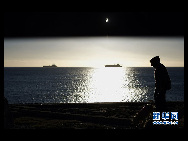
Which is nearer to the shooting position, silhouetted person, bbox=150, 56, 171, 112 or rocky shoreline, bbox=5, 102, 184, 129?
silhouetted person, bbox=150, 56, 171, 112

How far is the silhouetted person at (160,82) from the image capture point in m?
6.12

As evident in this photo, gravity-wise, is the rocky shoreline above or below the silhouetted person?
below

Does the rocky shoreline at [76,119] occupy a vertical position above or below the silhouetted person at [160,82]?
below

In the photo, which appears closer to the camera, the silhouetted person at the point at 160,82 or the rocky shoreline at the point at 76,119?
the silhouetted person at the point at 160,82

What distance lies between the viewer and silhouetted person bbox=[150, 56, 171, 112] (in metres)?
6.12

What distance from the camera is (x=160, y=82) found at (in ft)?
20.2

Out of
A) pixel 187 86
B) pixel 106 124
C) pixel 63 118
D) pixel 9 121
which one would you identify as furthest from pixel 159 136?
pixel 63 118

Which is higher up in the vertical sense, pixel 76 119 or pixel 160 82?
pixel 160 82
